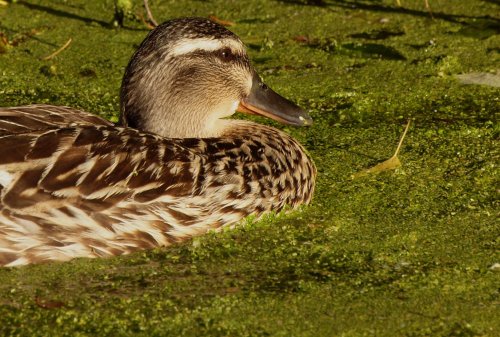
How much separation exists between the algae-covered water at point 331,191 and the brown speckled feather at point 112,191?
0.26 ft

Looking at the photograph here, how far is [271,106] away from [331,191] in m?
0.59

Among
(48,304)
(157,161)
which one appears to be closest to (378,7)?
(157,161)

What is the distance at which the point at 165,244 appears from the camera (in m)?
4.97

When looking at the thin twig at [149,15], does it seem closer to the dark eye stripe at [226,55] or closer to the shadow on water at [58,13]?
the shadow on water at [58,13]

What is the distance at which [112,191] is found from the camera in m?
4.80

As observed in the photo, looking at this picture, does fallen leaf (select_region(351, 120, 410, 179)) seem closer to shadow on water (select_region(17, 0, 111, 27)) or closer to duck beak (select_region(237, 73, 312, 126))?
duck beak (select_region(237, 73, 312, 126))

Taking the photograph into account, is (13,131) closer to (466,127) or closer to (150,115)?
(150,115)

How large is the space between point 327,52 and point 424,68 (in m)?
0.65

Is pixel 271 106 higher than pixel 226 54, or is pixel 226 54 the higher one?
pixel 226 54

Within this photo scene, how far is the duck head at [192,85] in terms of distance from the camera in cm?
542

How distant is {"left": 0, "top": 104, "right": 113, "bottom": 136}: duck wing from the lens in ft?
16.2

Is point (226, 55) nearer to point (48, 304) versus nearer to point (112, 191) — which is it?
point (112, 191)

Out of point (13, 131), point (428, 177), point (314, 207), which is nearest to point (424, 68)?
point (428, 177)

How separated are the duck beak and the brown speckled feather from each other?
0.64m
